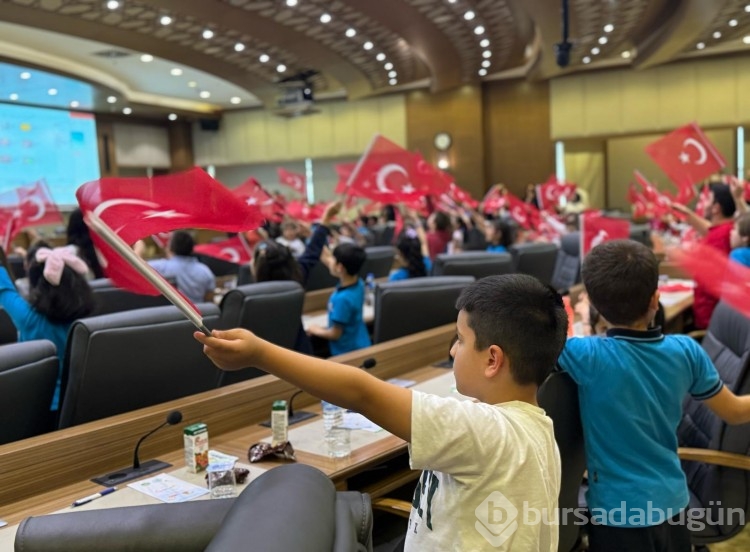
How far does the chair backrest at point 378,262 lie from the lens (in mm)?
6059

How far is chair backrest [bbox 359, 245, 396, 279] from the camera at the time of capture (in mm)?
6059

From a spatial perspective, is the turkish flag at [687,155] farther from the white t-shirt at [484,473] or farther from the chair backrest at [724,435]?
the white t-shirt at [484,473]

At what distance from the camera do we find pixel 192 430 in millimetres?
1947

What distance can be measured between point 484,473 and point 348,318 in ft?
8.79

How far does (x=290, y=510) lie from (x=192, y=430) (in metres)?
1.18

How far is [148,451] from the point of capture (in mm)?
2080

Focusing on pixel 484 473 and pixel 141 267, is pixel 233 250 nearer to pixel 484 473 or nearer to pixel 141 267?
pixel 141 267

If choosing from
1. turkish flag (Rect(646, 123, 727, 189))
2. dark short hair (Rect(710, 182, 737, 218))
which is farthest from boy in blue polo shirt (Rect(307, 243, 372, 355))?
turkish flag (Rect(646, 123, 727, 189))

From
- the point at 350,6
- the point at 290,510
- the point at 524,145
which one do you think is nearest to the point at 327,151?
the point at 524,145

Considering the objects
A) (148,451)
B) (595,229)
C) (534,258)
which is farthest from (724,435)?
(534,258)

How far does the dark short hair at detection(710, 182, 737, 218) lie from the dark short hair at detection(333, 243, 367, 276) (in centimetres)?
248

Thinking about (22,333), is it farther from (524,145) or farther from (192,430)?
(524,145)

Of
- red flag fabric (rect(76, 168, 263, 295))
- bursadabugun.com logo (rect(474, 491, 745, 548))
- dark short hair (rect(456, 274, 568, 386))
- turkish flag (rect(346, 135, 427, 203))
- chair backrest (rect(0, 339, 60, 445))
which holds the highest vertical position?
turkish flag (rect(346, 135, 427, 203))

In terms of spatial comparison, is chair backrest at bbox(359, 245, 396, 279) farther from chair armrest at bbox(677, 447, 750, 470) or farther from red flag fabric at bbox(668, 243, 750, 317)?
chair armrest at bbox(677, 447, 750, 470)
